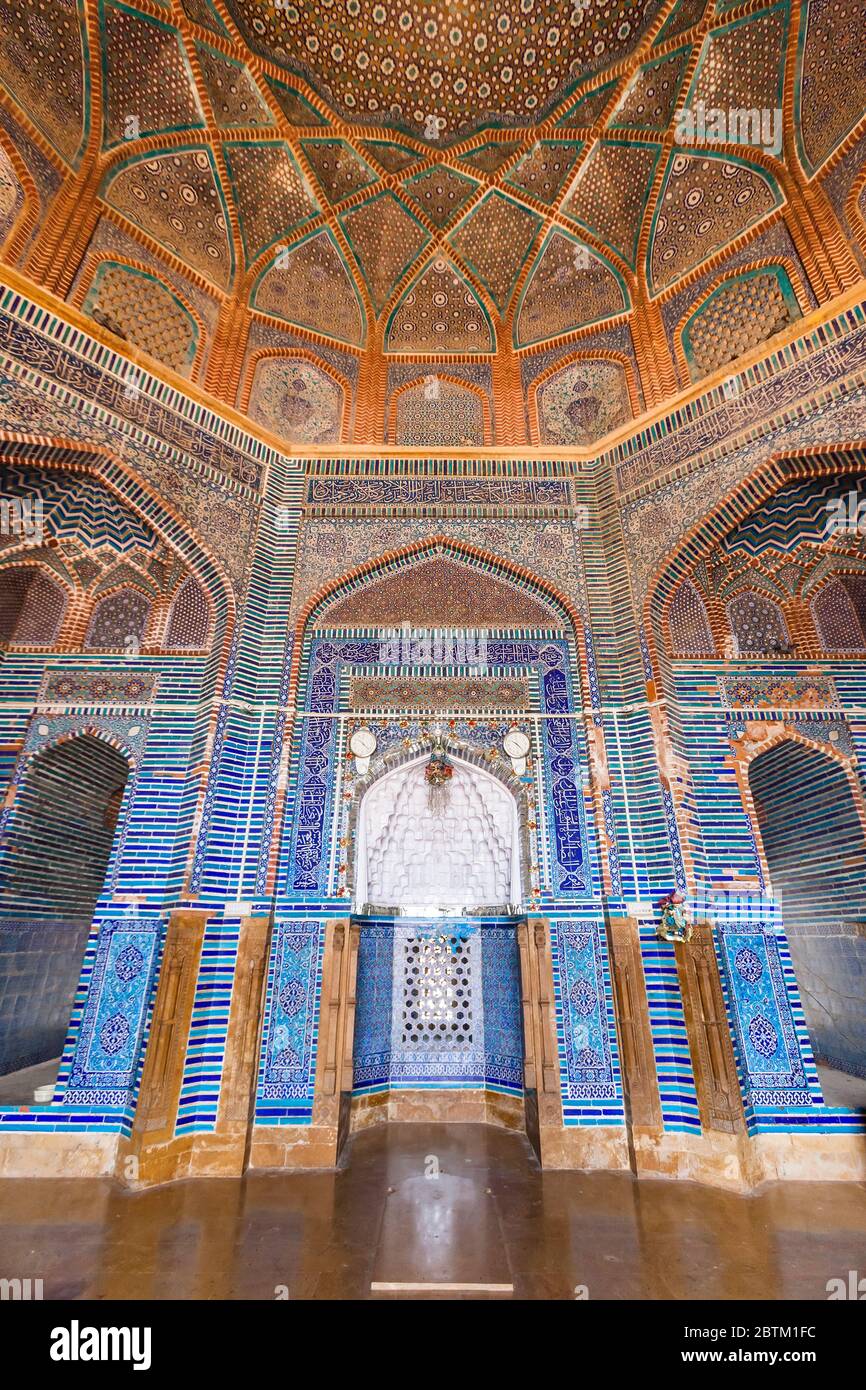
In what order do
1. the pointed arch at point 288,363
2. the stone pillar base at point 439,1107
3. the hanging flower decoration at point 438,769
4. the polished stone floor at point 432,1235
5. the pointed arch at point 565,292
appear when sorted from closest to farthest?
1. the polished stone floor at point 432,1235
2. the stone pillar base at point 439,1107
3. the hanging flower decoration at point 438,769
4. the pointed arch at point 288,363
5. the pointed arch at point 565,292

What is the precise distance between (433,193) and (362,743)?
7768mm

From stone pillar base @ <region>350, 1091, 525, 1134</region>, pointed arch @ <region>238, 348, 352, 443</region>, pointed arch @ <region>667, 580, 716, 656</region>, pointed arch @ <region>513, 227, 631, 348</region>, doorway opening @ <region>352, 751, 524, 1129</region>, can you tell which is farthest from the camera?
pointed arch @ <region>513, 227, 631, 348</region>

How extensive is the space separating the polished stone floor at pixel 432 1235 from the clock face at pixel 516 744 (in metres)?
3.45

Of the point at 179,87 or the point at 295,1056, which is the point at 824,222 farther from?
the point at 295,1056

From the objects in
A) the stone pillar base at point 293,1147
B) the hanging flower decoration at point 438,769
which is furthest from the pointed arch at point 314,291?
Result: the stone pillar base at point 293,1147

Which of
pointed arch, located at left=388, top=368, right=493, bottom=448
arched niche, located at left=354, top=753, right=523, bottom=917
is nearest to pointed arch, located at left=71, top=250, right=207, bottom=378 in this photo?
pointed arch, located at left=388, top=368, right=493, bottom=448

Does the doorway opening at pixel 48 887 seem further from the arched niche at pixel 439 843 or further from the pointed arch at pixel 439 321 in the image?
the pointed arch at pixel 439 321

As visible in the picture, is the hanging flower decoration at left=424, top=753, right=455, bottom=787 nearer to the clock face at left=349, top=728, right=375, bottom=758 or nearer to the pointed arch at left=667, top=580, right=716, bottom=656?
the clock face at left=349, top=728, right=375, bottom=758

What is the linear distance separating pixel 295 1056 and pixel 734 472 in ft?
22.8

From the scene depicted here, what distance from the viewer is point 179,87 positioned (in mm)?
7230

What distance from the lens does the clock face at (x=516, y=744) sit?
6.28 m

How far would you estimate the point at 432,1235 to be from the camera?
3666 mm

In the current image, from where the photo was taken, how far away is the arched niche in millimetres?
6425
